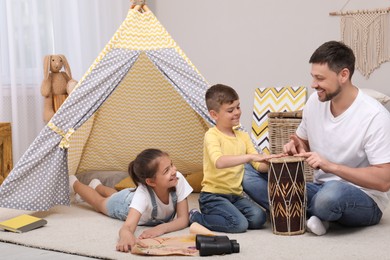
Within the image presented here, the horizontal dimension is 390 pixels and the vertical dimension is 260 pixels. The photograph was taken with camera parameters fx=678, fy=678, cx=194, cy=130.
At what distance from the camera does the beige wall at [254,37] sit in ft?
14.2

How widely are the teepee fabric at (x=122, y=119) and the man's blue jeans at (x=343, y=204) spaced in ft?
2.72

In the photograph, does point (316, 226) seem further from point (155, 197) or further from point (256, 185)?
point (155, 197)

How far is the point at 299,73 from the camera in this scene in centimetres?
449

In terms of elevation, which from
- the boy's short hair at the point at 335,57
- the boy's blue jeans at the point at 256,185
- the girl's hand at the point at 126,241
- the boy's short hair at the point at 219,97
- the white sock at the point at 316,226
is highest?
the boy's short hair at the point at 335,57

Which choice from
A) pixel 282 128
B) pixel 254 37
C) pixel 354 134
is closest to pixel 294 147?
pixel 354 134

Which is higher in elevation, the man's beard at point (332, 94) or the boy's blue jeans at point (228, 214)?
the man's beard at point (332, 94)

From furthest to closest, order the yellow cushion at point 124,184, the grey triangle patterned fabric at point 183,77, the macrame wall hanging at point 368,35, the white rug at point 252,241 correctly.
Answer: the macrame wall hanging at point 368,35 → the yellow cushion at point 124,184 → the grey triangle patterned fabric at point 183,77 → the white rug at point 252,241

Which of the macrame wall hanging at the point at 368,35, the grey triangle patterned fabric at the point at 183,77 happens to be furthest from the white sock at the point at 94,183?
the macrame wall hanging at the point at 368,35

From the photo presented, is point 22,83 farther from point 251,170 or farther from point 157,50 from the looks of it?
point 251,170

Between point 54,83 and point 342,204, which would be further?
point 54,83

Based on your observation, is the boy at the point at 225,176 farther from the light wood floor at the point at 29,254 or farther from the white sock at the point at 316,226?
the light wood floor at the point at 29,254

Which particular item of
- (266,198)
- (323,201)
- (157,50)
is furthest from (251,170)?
(157,50)

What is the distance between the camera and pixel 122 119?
3.77m

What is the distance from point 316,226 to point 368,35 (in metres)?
1.87
